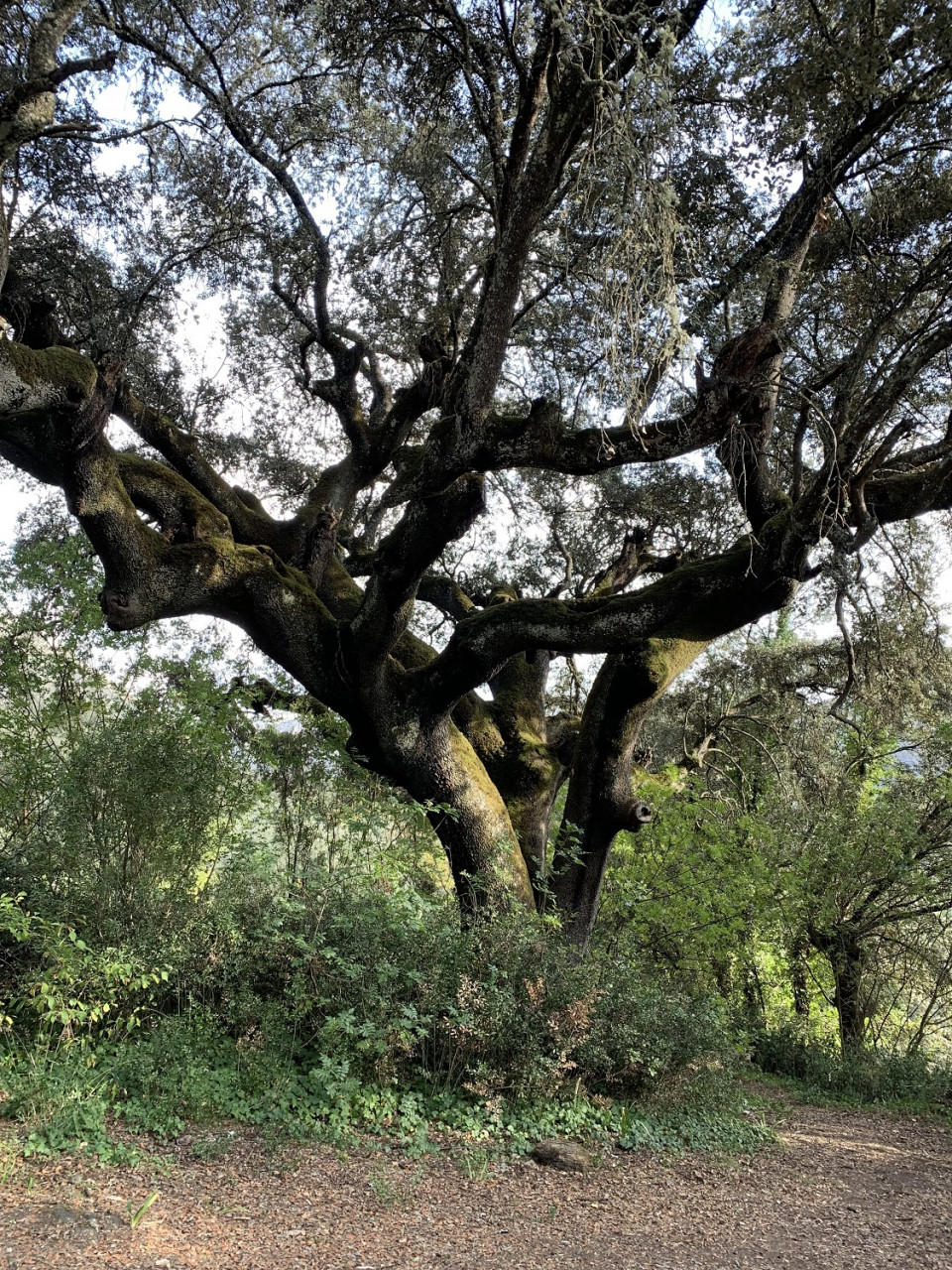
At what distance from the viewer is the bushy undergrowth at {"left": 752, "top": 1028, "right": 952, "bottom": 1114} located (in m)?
7.93

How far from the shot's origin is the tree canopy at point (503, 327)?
188 inches

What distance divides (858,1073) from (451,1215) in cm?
614

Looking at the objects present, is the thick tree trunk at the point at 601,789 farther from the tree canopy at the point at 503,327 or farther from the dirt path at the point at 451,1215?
the dirt path at the point at 451,1215

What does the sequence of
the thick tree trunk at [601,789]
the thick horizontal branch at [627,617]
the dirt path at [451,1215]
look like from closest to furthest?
the dirt path at [451,1215], the thick horizontal branch at [627,617], the thick tree trunk at [601,789]

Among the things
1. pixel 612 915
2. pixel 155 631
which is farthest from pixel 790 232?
pixel 612 915

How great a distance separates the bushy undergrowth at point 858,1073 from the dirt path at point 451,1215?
9.88ft

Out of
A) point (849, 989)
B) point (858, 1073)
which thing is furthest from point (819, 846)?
point (858, 1073)

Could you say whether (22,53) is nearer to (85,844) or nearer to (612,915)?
(85,844)

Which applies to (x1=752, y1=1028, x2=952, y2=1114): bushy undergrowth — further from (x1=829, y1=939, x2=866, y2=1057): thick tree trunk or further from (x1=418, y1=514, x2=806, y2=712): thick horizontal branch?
(x1=418, y1=514, x2=806, y2=712): thick horizontal branch

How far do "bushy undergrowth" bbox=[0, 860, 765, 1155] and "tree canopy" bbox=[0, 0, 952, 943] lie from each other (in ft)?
3.09

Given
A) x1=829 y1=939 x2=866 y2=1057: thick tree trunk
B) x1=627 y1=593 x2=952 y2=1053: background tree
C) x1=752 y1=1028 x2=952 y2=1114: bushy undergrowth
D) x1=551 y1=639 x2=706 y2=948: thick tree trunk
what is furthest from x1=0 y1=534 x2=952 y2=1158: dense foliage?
x1=829 y1=939 x2=866 y2=1057: thick tree trunk

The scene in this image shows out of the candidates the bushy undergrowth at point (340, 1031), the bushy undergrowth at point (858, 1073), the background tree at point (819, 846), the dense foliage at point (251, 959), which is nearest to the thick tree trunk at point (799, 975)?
the background tree at point (819, 846)

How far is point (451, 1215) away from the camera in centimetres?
375

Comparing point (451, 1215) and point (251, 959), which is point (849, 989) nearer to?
point (451, 1215)
